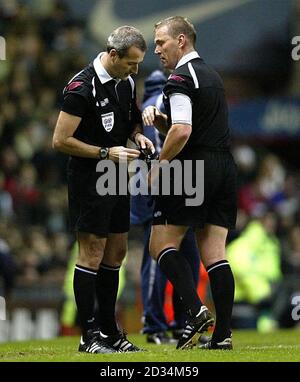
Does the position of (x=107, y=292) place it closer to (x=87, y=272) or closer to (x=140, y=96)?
(x=87, y=272)

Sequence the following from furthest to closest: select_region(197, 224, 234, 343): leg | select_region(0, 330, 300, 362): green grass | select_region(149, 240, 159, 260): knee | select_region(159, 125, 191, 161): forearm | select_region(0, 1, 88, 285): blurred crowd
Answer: select_region(0, 1, 88, 285): blurred crowd < select_region(149, 240, 159, 260): knee < select_region(197, 224, 234, 343): leg < select_region(159, 125, 191, 161): forearm < select_region(0, 330, 300, 362): green grass

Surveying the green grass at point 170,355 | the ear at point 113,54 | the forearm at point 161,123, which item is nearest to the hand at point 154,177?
the forearm at point 161,123

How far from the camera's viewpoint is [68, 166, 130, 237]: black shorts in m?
7.75

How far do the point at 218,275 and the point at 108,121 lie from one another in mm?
1378

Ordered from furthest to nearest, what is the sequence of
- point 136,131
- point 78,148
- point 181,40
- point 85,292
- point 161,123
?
1. point 161,123
2. point 136,131
3. point 181,40
4. point 85,292
5. point 78,148

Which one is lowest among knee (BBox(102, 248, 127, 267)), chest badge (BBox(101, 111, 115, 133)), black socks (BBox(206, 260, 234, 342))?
black socks (BBox(206, 260, 234, 342))

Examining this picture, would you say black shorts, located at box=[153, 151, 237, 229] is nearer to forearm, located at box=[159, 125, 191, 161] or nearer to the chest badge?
forearm, located at box=[159, 125, 191, 161]

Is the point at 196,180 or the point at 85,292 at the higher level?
the point at 196,180

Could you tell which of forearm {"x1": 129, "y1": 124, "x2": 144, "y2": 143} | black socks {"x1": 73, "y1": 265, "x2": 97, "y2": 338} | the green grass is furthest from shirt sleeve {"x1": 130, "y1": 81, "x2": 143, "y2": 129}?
the green grass

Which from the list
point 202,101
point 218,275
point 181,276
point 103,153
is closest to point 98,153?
point 103,153

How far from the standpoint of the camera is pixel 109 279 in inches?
318

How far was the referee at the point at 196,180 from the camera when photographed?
26.0 feet

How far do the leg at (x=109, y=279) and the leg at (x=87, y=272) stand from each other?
23 centimetres
